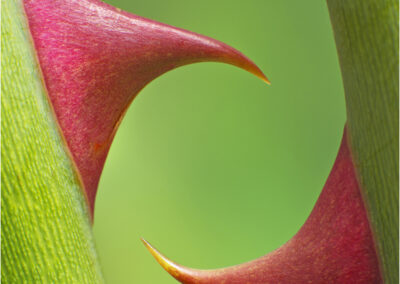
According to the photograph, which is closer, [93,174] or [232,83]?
[93,174]

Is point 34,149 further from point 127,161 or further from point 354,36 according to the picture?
Answer: point 127,161

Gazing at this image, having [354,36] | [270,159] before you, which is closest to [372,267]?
[354,36]

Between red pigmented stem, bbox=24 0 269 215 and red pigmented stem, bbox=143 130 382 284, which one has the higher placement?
red pigmented stem, bbox=24 0 269 215

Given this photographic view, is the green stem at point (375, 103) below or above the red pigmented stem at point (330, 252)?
above
